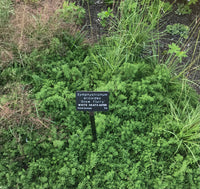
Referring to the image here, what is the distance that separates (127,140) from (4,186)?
1.14m

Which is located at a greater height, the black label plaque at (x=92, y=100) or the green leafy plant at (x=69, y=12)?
the green leafy plant at (x=69, y=12)

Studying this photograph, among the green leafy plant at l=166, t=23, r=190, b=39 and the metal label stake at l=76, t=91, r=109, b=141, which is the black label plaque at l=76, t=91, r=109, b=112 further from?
the green leafy plant at l=166, t=23, r=190, b=39

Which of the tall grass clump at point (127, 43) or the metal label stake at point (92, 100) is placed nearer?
the metal label stake at point (92, 100)

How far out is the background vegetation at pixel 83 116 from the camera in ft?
5.85

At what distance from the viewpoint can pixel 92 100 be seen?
165 cm

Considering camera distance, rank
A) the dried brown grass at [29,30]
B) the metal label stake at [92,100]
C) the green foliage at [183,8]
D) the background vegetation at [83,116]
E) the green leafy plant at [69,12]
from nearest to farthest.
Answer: the metal label stake at [92,100] → the background vegetation at [83,116] → the dried brown grass at [29,30] → the green leafy plant at [69,12] → the green foliage at [183,8]

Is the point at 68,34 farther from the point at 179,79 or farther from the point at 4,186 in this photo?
the point at 4,186

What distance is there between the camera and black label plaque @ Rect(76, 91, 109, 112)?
5.32 feet

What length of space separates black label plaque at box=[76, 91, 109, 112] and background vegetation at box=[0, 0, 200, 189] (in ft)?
1.08

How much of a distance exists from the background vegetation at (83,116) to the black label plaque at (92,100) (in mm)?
330

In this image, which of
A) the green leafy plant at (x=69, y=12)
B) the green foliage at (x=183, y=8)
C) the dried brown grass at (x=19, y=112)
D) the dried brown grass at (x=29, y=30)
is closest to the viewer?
the dried brown grass at (x=19, y=112)

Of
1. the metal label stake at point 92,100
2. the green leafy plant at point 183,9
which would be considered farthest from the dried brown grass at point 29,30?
the green leafy plant at point 183,9

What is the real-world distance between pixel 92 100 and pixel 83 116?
503 millimetres

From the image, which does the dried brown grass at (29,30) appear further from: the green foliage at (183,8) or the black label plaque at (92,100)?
the green foliage at (183,8)
